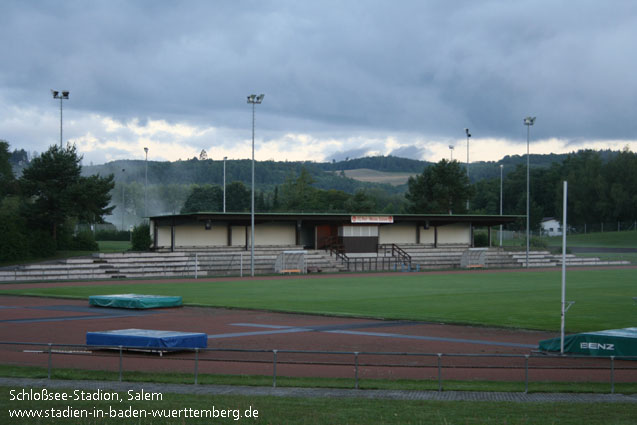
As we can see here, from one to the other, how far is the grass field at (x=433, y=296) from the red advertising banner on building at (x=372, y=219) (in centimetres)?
1495

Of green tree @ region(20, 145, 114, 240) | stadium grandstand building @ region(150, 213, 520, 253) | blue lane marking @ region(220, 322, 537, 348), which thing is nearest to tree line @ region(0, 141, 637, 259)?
green tree @ region(20, 145, 114, 240)

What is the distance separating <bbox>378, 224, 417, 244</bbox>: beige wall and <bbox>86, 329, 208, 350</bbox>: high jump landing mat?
182 ft

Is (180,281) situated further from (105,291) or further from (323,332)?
(323,332)

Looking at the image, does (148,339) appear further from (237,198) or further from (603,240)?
(237,198)

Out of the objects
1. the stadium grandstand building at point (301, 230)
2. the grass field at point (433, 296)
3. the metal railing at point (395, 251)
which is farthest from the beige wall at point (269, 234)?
the grass field at point (433, 296)

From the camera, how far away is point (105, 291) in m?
39.9

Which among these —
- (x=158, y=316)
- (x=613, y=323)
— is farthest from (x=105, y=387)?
(x=613, y=323)

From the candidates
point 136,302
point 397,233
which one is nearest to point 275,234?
point 397,233

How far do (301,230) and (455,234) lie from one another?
737 inches

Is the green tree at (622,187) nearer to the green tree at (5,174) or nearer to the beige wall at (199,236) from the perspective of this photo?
the beige wall at (199,236)

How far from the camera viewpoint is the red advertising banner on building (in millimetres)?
66688

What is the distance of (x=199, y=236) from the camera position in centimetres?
6481

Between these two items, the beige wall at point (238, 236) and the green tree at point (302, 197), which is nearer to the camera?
the beige wall at point (238, 236)

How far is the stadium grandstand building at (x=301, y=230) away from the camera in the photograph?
209 ft
